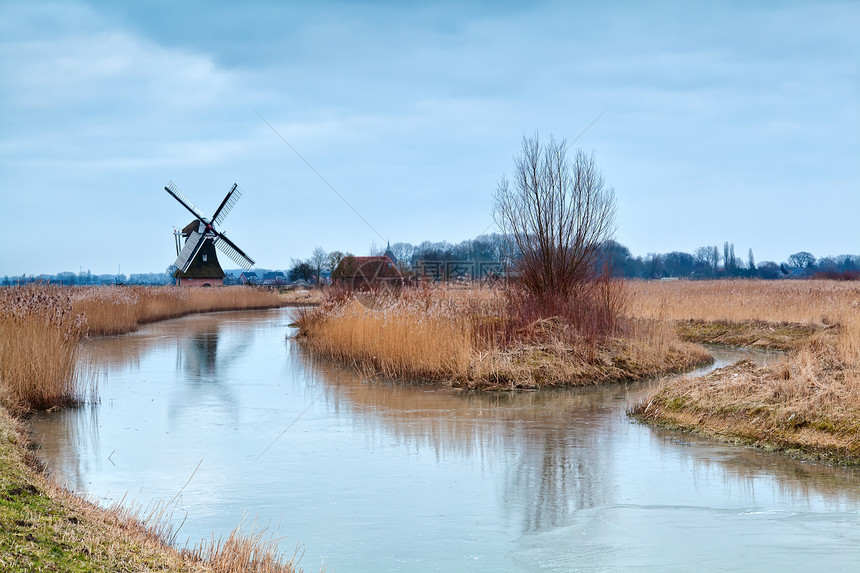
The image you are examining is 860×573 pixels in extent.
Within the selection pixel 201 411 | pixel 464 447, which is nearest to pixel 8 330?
pixel 201 411

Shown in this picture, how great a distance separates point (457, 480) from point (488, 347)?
6.32 m

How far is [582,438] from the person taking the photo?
29.0 feet

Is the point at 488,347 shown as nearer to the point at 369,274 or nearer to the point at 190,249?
the point at 369,274

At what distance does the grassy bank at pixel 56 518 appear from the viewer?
13.0 ft

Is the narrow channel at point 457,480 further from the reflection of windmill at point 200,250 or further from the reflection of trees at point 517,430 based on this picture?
the reflection of windmill at point 200,250

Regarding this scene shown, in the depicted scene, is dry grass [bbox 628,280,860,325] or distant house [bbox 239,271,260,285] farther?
distant house [bbox 239,271,260,285]

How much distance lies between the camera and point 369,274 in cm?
3481

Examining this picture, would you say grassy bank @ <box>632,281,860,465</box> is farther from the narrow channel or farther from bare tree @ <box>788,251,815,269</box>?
bare tree @ <box>788,251,815,269</box>

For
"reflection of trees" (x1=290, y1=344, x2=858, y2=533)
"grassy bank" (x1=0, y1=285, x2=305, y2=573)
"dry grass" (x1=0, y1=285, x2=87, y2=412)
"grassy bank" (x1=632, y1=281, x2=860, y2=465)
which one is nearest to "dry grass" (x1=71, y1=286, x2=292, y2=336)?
"dry grass" (x1=0, y1=285, x2=87, y2=412)

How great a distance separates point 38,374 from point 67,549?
6.92 m

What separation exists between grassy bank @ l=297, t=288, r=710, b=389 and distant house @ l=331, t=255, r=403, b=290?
12.9ft

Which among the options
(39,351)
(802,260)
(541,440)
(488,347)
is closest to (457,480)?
(541,440)

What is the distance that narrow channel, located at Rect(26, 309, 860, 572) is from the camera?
529cm

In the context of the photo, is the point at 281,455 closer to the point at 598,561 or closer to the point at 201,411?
the point at 201,411
